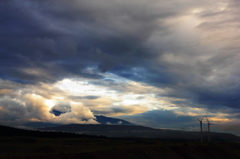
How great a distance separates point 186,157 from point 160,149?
17556 millimetres

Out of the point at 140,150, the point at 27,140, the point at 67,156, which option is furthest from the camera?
the point at 27,140

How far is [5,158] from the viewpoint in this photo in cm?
7162

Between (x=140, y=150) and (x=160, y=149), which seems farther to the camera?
(x=160, y=149)

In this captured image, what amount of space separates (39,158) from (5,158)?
1085cm

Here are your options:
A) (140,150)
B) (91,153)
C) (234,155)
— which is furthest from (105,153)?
(234,155)

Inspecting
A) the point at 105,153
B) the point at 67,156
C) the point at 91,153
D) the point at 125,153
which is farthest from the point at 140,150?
the point at 67,156

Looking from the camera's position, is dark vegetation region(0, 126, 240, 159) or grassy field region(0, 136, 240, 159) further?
grassy field region(0, 136, 240, 159)

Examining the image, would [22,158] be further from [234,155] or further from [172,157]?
[234,155]

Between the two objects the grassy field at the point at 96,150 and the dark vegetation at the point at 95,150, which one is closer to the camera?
the dark vegetation at the point at 95,150

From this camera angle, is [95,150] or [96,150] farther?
[95,150]

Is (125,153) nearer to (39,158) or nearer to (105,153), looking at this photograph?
(105,153)

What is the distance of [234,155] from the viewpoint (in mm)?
182125

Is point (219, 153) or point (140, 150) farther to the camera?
point (219, 153)

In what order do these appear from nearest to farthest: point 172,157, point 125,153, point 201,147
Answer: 1. point 125,153
2. point 172,157
3. point 201,147
